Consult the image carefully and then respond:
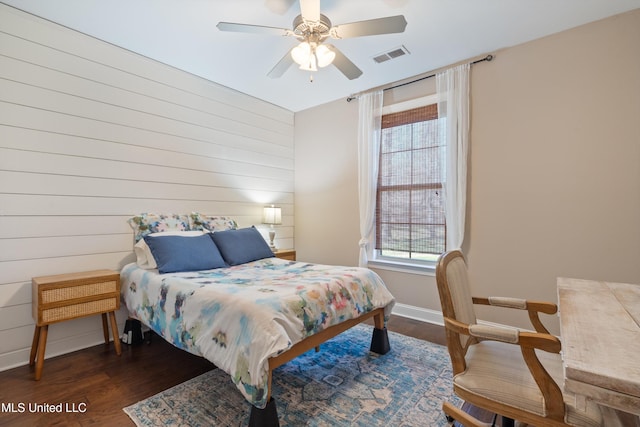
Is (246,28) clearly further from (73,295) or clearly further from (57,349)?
(57,349)

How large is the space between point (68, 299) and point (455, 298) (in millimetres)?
2618

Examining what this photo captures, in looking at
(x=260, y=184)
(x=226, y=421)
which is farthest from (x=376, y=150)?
(x=226, y=421)

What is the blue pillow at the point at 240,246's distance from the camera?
9.71 ft

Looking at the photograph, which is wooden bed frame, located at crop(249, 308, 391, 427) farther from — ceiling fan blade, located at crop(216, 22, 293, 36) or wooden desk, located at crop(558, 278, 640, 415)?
ceiling fan blade, located at crop(216, 22, 293, 36)

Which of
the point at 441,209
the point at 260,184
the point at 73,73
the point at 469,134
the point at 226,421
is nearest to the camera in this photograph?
the point at 226,421

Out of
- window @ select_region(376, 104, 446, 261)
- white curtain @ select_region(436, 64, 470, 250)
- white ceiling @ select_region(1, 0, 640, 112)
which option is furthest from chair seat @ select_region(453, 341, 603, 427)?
white ceiling @ select_region(1, 0, 640, 112)

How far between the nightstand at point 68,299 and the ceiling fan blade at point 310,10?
2.42m

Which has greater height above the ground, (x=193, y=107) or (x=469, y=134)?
(x=193, y=107)

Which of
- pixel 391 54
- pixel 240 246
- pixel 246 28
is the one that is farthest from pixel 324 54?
pixel 240 246

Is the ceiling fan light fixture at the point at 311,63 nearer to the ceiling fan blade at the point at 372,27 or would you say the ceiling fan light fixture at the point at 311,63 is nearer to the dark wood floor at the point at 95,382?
the ceiling fan blade at the point at 372,27

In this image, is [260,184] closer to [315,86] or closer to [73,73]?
[315,86]

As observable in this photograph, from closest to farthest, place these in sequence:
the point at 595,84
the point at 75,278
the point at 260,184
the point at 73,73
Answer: the point at 75,278
the point at 595,84
the point at 73,73
the point at 260,184

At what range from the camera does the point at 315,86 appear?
3.63 m

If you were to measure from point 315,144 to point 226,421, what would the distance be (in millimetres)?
3440
